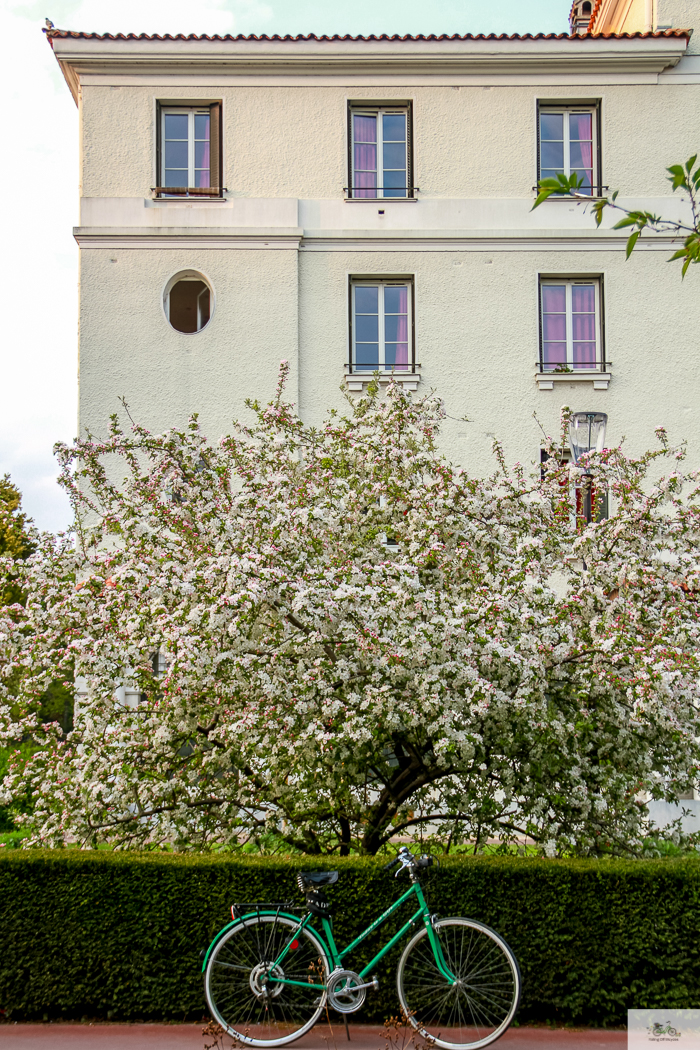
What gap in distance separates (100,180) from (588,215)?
8631 millimetres

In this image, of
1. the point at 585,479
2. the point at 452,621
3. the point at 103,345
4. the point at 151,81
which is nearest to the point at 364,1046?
the point at 452,621

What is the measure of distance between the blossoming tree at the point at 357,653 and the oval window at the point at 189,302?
8.29m

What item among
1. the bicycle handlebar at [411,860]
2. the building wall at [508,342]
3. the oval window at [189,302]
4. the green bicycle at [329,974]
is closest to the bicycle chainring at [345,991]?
the green bicycle at [329,974]

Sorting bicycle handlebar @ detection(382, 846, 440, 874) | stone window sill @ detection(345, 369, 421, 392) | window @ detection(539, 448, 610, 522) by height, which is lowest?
bicycle handlebar @ detection(382, 846, 440, 874)

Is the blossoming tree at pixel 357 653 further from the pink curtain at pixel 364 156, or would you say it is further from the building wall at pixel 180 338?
the pink curtain at pixel 364 156

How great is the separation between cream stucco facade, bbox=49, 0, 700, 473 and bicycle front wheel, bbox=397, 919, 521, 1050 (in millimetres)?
11376

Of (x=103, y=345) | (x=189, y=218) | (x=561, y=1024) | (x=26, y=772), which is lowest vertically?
(x=561, y=1024)

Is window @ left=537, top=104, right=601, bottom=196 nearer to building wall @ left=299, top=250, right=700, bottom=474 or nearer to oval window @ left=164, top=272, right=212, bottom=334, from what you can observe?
building wall @ left=299, top=250, right=700, bottom=474

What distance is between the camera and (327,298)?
17.2 meters

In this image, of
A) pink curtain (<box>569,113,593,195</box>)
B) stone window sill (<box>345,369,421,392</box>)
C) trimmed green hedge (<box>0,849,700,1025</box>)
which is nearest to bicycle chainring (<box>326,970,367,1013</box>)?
trimmed green hedge (<box>0,849,700,1025</box>)

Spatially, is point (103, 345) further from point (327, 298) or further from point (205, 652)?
point (205, 652)

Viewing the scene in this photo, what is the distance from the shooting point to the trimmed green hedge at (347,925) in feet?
21.7

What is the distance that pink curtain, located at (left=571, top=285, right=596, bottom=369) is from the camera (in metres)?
17.3

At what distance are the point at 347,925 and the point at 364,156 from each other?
1430 cm
